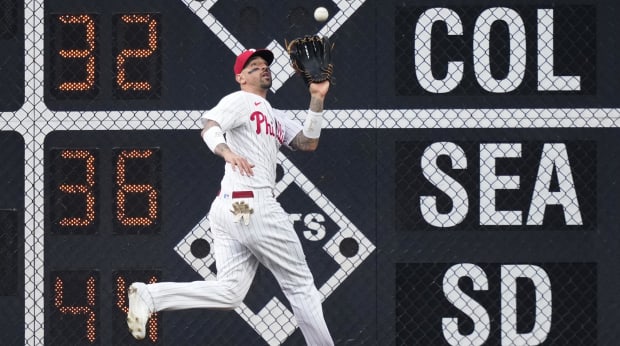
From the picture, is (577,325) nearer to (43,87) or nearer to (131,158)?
(131,158)

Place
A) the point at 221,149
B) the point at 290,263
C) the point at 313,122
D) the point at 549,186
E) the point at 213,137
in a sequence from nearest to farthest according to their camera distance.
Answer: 1. the point at 221,149
2. the point at 213,137
3. the point at 290,263
4. the point at 313,122
5. the point at 549,186

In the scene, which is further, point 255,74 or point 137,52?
point 137,52

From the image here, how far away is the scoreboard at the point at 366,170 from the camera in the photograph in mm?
8336

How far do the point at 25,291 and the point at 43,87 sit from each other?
1.15 m

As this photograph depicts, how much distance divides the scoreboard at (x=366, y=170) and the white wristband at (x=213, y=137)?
1310 millimetres

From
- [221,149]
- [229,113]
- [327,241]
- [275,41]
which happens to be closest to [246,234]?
[221,149]

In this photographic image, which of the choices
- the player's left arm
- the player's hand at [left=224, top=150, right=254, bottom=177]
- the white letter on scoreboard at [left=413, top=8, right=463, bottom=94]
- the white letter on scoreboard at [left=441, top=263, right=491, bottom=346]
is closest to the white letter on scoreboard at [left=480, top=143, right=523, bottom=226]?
the white letter on scoreboard at [left=441, top=263, right=491, bottom=346]

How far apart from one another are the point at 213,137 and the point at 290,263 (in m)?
→ 0.73

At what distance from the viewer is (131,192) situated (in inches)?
328

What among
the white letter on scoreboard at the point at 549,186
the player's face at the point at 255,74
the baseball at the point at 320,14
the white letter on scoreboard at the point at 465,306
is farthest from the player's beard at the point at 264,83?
the white letter on scoreboard at the point at 549,186

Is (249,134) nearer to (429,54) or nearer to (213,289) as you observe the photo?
(213,289)

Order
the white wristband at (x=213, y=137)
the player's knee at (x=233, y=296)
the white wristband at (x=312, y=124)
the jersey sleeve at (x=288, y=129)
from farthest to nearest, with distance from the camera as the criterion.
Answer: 1. the jersey sleeve at (x=288, y=129)
2. the white wristband at (x=312, y=124)
3. the player's knee at (x=233, y=296)
4. the white wristband at (x=213, y=137)

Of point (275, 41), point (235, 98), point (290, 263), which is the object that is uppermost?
point (275, 41)

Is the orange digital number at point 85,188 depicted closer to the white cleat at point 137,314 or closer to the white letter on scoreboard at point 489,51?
the white cleat at point 137,314
